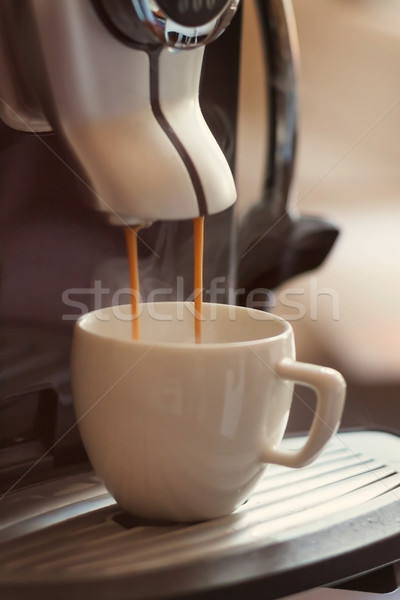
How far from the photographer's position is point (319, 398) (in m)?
0.30

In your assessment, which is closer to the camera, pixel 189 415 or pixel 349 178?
pixel 189 415

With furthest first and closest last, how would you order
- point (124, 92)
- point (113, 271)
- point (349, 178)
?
point (349, 178) < point (113, 271) < point (124, 92)

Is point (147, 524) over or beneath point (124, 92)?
beneath

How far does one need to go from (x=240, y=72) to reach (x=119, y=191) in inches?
6.9

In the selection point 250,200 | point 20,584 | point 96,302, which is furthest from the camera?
point 250,200

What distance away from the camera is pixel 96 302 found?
1.25ft

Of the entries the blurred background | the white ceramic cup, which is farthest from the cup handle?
the blurred background

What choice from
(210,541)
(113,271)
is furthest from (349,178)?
(210,541)

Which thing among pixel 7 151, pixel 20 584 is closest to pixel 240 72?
pixel 7 151

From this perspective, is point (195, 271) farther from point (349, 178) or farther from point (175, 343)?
point (349, 178)

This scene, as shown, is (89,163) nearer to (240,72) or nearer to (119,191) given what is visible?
(119,191)

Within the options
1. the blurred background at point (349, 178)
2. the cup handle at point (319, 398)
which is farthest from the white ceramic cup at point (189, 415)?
the blurred background at point (349, 178)

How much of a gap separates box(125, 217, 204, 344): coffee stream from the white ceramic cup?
0.03m

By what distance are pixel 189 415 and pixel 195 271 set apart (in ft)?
0.22
